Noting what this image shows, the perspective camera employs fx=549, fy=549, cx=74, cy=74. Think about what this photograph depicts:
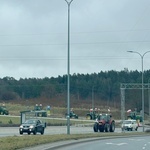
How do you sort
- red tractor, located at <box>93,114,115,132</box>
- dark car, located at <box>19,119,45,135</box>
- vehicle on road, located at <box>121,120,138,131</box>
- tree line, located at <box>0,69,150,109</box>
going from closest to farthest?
dark car, located at <box>19,119,45,135</box> → red tractor, located at <box>93,114,115,132</box> → vehicle on road, located at <box>121,120,138,131</box> → tree line, located at <box>0,69,150,109</box>

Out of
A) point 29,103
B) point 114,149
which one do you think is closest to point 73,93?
point 29,103

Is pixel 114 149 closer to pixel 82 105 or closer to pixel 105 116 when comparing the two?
pixel 105 116

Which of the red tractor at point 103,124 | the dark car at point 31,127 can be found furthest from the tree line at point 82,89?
the dark car at point 31,127

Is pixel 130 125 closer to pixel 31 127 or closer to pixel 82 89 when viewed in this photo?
pixel 31 127

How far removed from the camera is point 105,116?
64.9m

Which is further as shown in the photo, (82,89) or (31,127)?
(82,89)

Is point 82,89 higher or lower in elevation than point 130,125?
higher

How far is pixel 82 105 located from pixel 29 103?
15.4m

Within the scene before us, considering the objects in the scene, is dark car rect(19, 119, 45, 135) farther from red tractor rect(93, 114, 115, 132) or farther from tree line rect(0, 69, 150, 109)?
tree line rect(0, 69, 150, 109)

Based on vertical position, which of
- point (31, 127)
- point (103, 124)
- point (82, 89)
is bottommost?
point (31, 127)

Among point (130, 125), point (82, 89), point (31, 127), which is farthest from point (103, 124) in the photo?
point (82, 89)

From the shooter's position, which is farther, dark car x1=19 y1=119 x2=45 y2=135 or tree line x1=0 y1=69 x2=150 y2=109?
tree line x1=0 y1=69 x2=150 y2=109

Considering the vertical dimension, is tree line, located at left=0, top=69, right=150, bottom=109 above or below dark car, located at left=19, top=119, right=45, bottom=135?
above

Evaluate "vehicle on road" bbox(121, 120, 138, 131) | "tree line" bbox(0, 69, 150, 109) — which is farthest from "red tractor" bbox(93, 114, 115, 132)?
"tree line" bbox(0, 69, 150, 109)
